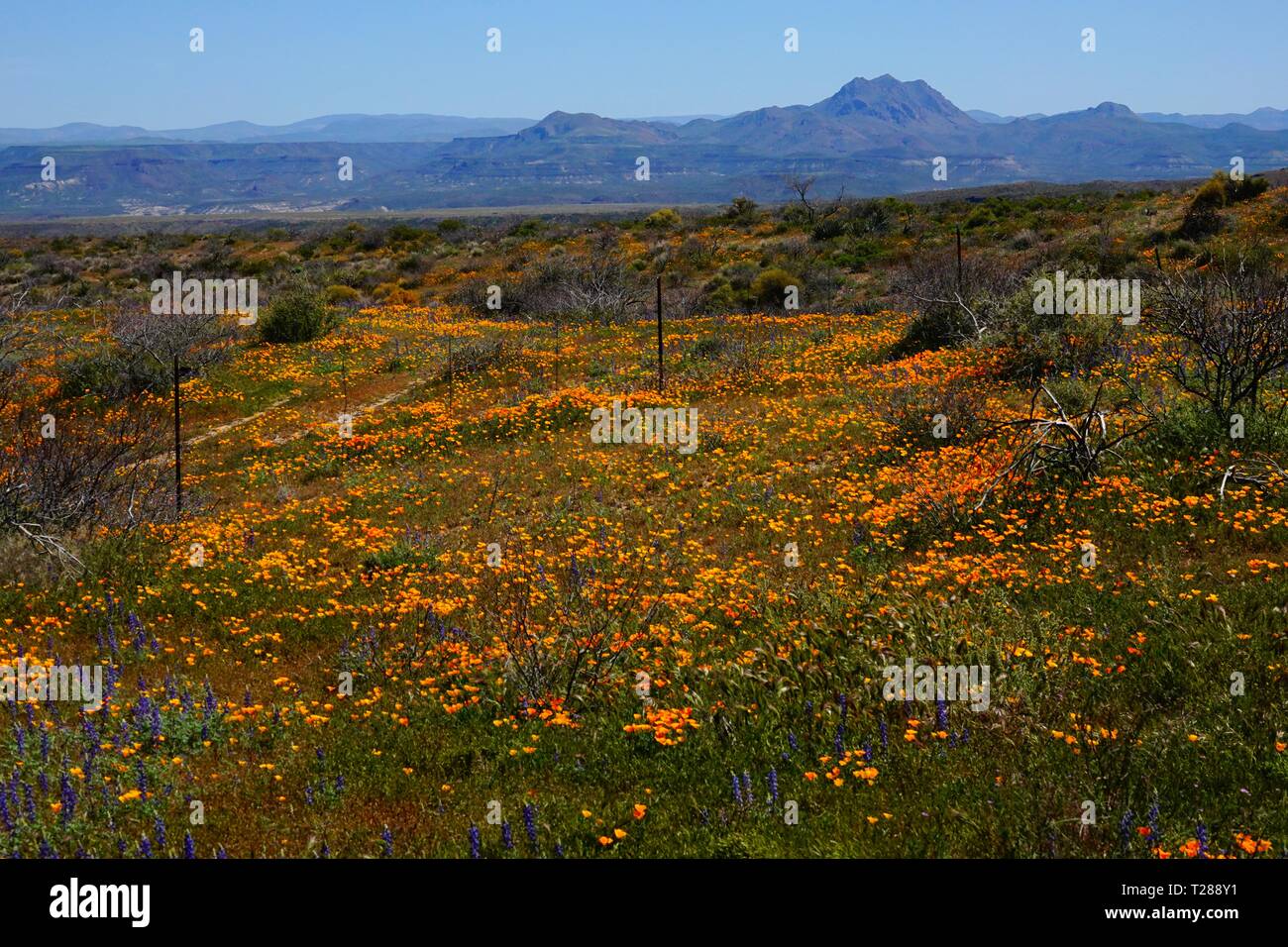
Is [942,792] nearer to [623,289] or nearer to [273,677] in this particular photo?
[273,677]

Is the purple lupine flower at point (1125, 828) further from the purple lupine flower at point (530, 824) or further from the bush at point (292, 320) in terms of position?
the bush at point (292, 320)

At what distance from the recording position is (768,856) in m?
4.56

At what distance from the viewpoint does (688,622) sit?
8.26 m

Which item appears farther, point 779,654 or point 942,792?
point 779,654

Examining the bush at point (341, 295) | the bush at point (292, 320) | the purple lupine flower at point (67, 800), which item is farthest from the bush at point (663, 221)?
the purple lupine flower at point (67, 800)

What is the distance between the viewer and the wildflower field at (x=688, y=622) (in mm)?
5137

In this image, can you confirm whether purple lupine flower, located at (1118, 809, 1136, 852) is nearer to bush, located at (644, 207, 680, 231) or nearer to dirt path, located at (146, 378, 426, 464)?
dirt path, located at (146, 378, 426, 464)

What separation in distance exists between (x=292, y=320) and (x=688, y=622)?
2162 cm

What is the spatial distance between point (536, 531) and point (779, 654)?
16.0 feet

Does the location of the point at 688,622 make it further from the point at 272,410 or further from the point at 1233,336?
the point at 272,410

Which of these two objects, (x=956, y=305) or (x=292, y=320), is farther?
(x=292, y=320)

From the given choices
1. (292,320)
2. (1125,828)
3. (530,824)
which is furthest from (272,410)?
(1125,828)

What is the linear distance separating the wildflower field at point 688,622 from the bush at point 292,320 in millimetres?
7068
